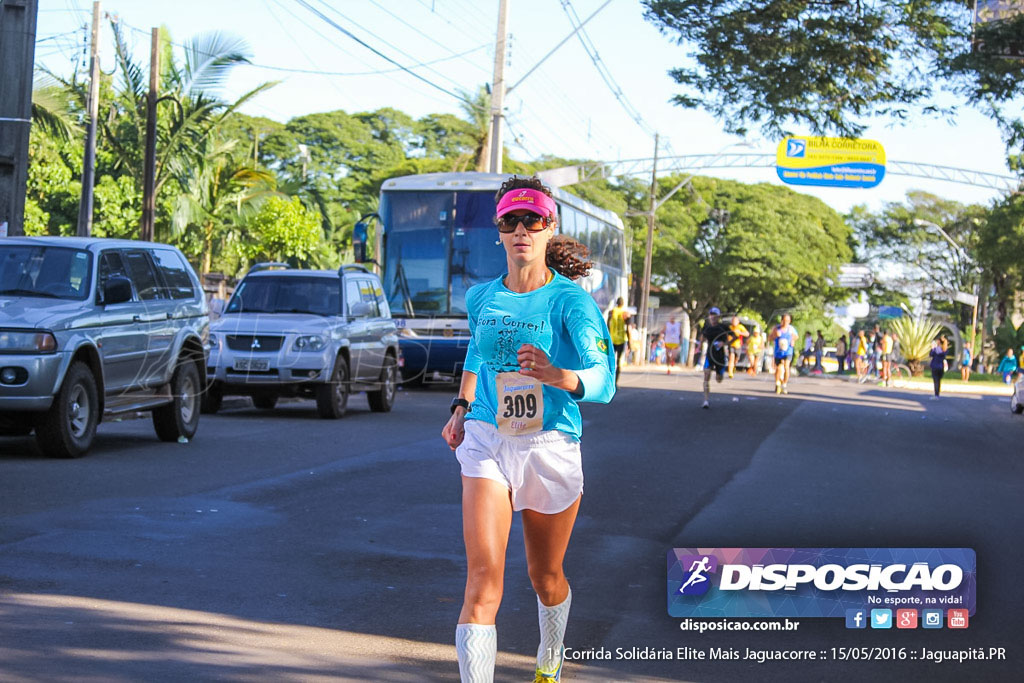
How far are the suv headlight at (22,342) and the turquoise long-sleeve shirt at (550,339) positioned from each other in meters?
7.33

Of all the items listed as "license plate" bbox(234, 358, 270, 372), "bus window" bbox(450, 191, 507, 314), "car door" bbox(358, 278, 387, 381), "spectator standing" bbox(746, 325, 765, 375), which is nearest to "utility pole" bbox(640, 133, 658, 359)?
"spectator standing" bbox(746, 325, 765, 375)

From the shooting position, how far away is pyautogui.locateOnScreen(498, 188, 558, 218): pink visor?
4.57 metres

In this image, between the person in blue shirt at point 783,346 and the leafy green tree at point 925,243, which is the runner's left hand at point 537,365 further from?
the leafy green tree at point 925,243

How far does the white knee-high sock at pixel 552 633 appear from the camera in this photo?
473 centimetres

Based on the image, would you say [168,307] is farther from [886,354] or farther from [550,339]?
[886,354]

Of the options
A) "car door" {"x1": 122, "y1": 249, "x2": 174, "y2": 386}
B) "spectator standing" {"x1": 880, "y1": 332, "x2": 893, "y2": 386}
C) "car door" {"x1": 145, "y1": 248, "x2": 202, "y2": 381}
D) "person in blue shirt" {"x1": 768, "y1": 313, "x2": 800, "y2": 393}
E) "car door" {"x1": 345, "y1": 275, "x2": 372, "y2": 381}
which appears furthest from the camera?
"spectator standing" {"x1": 880, "y1": 332, "x2": 893, "y2": 386}

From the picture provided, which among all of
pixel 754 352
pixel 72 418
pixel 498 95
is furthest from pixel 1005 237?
pixel 72 418

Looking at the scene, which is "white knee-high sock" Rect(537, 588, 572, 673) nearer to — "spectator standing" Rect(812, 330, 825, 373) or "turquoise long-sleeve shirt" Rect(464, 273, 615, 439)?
"turquoise long-sleeve shirt" Rect(464, 273, 615, 439)

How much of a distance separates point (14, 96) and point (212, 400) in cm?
499

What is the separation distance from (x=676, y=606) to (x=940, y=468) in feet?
29.6

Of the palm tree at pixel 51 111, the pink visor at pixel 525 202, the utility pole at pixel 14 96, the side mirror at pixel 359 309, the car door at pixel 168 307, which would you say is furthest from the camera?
the palm tree at pixel 51 111

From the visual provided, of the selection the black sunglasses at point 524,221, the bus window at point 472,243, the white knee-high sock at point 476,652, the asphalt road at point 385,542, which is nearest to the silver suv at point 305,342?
the asphalt road at point 385,542

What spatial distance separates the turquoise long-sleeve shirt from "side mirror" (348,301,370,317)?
1352 cm

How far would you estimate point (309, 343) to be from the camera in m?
16.8
